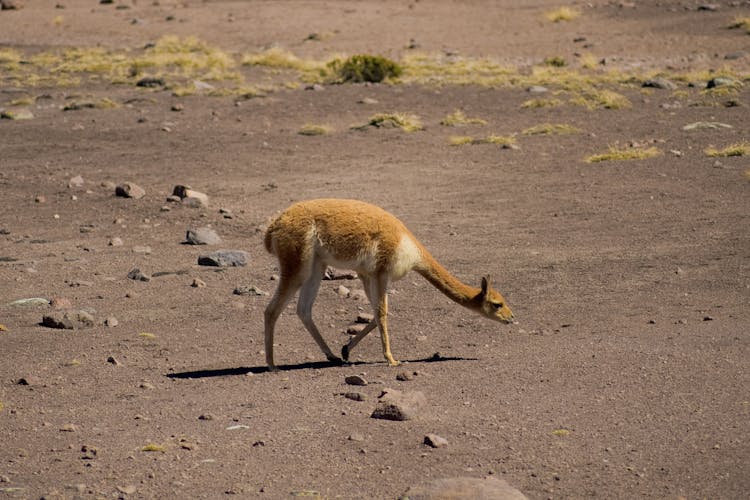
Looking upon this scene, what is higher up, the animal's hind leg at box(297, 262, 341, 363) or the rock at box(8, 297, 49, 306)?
the animal's hind leg at box(297, 262, 341, 363)

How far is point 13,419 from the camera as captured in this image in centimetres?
789

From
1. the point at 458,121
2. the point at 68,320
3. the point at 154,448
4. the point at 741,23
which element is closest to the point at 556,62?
the point at 741,23

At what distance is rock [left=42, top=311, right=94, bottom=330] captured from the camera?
409 inches

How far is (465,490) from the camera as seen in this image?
6227mm

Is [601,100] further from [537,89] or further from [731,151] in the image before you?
[731,151]

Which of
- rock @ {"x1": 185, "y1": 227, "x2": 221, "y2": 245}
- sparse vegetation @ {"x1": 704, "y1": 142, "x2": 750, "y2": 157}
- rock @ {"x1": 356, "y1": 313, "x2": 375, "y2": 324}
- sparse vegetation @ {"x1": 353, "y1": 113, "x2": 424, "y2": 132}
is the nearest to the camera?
rock @ {"x1": 356, "y1": 313, "x2": 375, "y2": 324}

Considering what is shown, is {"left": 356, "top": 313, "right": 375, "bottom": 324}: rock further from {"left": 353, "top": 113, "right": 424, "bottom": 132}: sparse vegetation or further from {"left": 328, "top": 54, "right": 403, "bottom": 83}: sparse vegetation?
{"left": 328, "top": 54, "right": 403, "bottom": 83}: sparse vegetation

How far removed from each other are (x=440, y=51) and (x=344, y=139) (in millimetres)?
15176

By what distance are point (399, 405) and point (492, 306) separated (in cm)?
221

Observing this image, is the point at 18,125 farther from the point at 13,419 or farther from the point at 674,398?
the point at 674,398

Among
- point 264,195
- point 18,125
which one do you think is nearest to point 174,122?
point 18,125

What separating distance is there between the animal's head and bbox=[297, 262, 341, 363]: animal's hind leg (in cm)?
131

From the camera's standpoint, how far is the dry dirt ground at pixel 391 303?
7.07 metres

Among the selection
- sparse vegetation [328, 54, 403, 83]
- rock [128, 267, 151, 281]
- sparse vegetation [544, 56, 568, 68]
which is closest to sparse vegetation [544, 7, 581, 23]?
sparse vegetation [544, 56, 568, 68]
